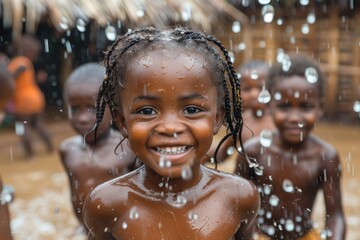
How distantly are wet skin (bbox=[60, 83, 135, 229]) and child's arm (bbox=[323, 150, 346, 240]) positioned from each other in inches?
42.8

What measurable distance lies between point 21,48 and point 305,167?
5.80 m

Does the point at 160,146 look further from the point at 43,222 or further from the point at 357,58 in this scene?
the point at 357,58

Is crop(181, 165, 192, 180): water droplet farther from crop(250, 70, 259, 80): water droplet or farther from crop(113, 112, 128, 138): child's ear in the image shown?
crop(250, 70, 259, 80): water droplet

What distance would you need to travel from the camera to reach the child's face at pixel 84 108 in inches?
133

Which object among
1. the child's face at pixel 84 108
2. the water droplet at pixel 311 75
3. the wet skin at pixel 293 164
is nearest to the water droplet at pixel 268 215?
the wet skin at pixel 293 164

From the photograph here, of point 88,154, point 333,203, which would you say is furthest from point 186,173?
point 88,154

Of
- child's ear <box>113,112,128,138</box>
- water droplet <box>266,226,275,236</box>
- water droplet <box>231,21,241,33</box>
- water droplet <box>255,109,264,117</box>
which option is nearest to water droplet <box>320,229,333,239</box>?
water droplet <box>266,226,275,236</box>

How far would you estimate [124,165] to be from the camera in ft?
10.6

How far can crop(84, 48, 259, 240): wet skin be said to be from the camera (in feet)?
5.65

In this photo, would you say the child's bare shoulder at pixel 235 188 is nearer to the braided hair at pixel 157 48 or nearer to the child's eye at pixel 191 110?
the braided hair at pixel 157 48

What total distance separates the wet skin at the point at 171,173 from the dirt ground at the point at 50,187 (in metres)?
1.78

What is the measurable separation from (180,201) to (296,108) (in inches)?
52.3

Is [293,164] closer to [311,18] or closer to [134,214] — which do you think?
[134,214]

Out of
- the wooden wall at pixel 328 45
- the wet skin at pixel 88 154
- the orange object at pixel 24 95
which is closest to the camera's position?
the wet skin at pixel 88 154
